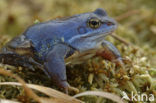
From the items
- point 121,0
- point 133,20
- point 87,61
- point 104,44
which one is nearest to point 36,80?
point 87,61

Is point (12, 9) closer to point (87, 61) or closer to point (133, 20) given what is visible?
point (133, 20)

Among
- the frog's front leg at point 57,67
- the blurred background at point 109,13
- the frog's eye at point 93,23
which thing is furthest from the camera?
the blurred background at point 109,13

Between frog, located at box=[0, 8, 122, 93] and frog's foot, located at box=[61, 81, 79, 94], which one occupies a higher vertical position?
frog, located at box=[0, 8, 122, 93]

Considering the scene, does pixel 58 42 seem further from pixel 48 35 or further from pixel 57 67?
pixel 57 67

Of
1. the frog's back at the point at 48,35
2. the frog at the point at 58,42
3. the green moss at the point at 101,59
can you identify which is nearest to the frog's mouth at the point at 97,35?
the frog at the point at 58,42

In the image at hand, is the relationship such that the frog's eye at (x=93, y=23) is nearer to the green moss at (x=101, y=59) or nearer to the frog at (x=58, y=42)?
the frog at (x=58, y=42)

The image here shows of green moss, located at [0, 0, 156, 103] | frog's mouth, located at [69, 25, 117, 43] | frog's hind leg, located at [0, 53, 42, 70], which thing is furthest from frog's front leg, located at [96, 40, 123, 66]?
frog's hind leg, located at [0, 53, 42, 70]

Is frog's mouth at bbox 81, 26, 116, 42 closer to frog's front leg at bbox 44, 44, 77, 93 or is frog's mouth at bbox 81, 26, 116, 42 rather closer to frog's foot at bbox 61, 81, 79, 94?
frog's front leg at bbox 44, 44, 77, 93
